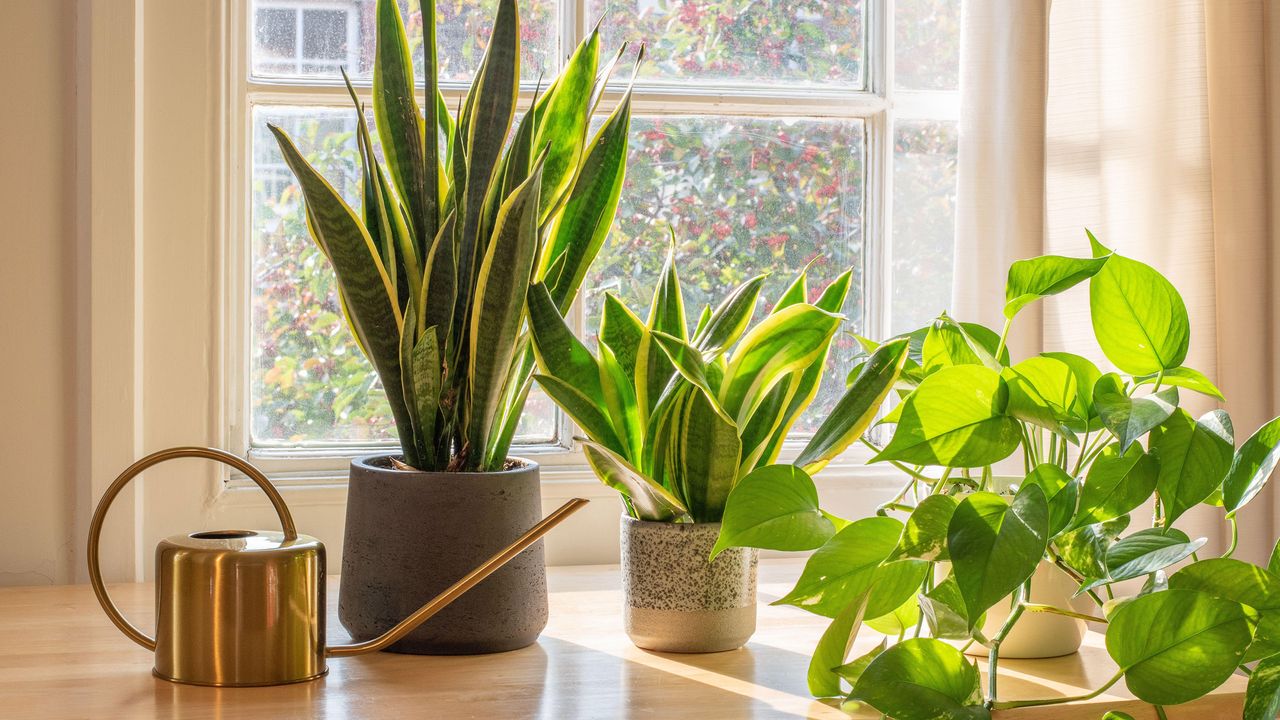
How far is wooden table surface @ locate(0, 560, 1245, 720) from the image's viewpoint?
75cm

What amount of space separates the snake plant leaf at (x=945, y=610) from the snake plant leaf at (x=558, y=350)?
0.33 m

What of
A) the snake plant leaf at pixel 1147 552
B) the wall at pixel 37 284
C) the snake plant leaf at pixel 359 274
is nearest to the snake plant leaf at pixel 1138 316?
the snake plant leaf at pixel 1147 552

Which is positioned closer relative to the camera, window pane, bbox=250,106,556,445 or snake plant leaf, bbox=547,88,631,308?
snake plant leaf, bbox=547,88,631,308

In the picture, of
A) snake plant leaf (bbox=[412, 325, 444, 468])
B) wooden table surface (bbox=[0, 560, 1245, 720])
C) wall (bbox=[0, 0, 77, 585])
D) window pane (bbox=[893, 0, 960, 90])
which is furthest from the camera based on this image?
window pane (bbox=[893, 0, 960, 90])

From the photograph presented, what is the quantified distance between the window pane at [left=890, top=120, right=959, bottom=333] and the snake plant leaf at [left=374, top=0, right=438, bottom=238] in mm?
715

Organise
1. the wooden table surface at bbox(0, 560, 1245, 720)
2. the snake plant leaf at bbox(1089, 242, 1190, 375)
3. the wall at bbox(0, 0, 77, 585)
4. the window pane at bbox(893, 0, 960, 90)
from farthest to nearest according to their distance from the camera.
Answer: the window pane at bbox(893, 0, 960, 90) < the wall at bbox(0, 0, 77, 585) < the wooden table surface at bbox(0, 560, 1245, 720) < the snake plant leaf at bbox(1089, 242, 1190, 375)

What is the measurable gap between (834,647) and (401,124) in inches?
21.7

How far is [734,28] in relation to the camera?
4.55ft

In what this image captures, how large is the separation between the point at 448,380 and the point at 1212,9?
37.2 inches

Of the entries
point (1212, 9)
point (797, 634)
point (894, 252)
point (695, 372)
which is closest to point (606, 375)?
point (695, 372)

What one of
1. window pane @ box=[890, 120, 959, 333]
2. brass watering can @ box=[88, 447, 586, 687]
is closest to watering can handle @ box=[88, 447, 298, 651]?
brass watering can @ box=[88, 447, 586, 687]

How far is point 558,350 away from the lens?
0.87 meters

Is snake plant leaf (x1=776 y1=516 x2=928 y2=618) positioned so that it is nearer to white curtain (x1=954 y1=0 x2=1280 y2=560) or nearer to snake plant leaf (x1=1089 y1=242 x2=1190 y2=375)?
snake plant leaf (x1=1089 y1=242 x2=1190 y2=375)

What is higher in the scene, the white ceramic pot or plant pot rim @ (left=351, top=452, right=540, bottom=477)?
plant pot rim @ (left=351, top=452, right=540, bottom=477)
